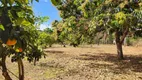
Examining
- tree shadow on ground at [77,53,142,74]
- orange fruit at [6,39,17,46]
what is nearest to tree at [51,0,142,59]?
tree shadow on ground at [77,53,142,74]

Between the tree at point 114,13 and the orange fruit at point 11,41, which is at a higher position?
the tree at point 114,13

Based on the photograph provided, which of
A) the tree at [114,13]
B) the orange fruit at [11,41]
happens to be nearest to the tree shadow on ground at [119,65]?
the tree at [114,13]

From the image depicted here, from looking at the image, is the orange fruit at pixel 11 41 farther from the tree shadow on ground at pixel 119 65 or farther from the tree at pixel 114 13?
the tree at pixel 114 13

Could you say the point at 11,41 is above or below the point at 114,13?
below

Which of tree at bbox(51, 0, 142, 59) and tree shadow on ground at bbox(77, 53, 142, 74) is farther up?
tree at bbox(51, 0, 142, 59)

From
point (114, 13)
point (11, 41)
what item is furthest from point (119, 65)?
point (11, 41)

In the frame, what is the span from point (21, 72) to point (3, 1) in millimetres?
3282

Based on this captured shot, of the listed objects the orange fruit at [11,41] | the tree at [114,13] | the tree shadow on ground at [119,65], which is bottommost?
the tree shadow on ground at [119,65]

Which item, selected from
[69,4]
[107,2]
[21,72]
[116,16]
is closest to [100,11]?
[107,2]

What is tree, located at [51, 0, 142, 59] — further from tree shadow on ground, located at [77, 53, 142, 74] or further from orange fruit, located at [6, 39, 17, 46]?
orange fruit, located at [6, 39, 17, 46]

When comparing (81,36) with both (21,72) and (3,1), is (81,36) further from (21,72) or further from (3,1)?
(3,1)

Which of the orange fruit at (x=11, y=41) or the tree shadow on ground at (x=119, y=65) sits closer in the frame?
the orange fruit at (x=11, y=41)

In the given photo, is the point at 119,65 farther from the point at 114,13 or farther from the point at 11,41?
the point at 11,41

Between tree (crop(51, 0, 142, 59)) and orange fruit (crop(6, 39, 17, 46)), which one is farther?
tree (crop(51, 0, 142, 59))
